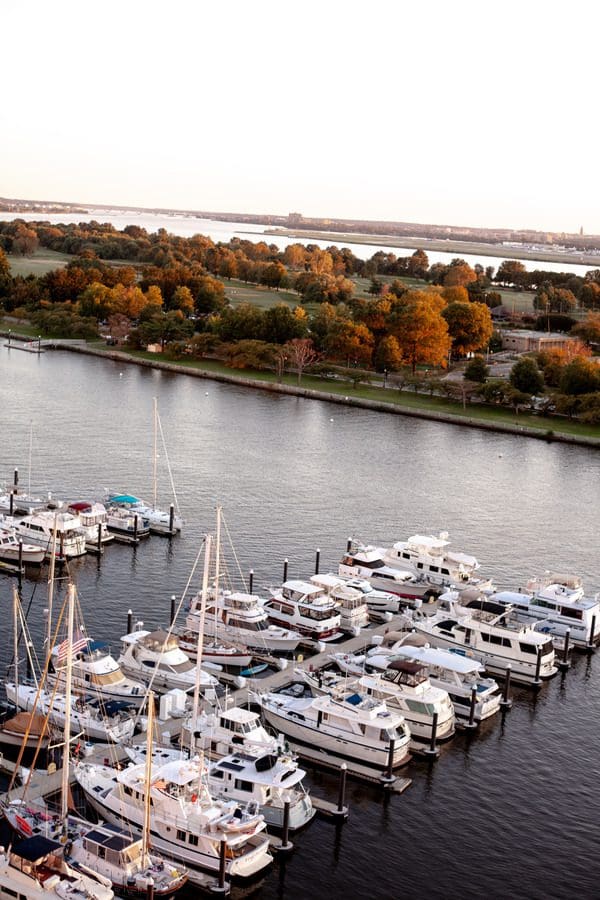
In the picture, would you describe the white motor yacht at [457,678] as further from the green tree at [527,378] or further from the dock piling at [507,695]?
the green tree at [527,378]

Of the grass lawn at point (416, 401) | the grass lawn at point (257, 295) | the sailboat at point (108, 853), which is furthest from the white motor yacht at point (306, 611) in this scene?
the grass lawn at point (257, 295)

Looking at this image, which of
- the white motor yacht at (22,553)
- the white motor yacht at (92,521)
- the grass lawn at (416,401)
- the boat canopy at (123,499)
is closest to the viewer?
the white motor yacht at (22,553)

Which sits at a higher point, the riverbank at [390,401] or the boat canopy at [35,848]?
the riverbank at [390,401]

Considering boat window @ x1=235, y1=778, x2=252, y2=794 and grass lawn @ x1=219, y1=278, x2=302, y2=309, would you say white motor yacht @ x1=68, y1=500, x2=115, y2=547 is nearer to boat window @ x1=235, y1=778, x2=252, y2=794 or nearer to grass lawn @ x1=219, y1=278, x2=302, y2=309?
boat window @ x1=235, y1=778, x2=252, y2=794

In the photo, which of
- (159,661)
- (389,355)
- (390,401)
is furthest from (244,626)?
(389,355)

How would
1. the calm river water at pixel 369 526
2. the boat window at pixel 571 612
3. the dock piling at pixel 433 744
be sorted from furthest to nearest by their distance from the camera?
the boat window at pixel 571 612, the dock piling at pixel 433 744, the calm river water at pixel 369 526

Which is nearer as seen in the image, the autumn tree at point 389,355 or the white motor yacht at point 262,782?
the white motor yacht at point 262,782

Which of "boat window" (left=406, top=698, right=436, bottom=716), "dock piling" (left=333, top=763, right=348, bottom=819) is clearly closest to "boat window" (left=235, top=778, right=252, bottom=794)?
"dock piling" (left=333, top=763, right=348, bottom=819)
